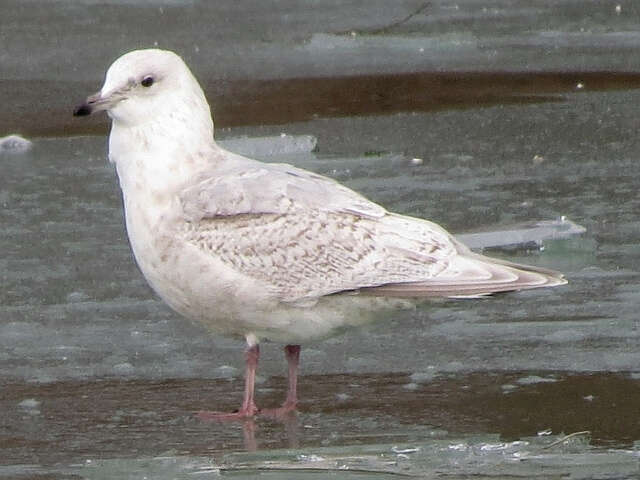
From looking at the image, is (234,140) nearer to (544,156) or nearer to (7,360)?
(544,156)

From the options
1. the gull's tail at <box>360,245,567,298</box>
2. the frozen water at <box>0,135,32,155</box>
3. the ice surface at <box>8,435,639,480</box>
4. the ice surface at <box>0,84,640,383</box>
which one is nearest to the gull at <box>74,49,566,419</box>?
the gull's tail at <box>360,245,567,298</box>

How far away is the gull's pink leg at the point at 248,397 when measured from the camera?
18.1 ft

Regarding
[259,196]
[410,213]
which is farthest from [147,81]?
[410,213]

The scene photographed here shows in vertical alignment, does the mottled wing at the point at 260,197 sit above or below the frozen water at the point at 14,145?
below

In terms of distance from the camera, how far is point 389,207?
796 centimetres

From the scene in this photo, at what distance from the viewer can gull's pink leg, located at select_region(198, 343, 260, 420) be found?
552 centimetres

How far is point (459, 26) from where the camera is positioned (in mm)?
12117

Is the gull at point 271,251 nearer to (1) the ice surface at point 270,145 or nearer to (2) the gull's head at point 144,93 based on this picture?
(2) the gull's head at point 144,93

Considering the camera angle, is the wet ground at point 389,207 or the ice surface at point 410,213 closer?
the wet ground at point 389,207

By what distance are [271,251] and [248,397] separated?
540mm

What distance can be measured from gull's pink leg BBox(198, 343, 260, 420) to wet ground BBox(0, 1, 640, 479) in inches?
2.1

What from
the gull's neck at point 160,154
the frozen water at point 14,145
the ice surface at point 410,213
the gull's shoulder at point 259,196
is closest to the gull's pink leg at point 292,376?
the ice surface at point 410,213

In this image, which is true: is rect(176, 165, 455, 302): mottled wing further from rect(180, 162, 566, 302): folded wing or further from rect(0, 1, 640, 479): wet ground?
rect(0, 1, 640, 479): wet ground

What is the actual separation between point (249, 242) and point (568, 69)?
5782 millimetres
